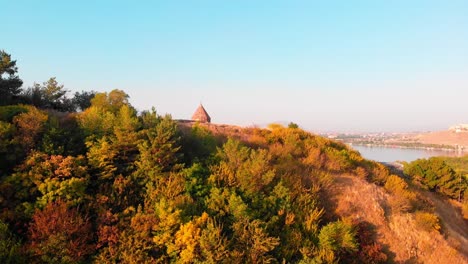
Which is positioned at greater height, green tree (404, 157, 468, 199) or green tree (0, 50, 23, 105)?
green tree (0, 50, 23, 105)

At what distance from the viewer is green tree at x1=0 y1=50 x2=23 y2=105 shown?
60.0 feet

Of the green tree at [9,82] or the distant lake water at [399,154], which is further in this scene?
the distant lake water at [399,154]

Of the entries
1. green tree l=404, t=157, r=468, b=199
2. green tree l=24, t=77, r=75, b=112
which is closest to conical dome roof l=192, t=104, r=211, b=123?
green tree l=24, t=77, r=75, b=112

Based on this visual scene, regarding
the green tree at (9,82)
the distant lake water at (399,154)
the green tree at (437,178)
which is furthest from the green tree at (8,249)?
the distant lake water at (399,154)

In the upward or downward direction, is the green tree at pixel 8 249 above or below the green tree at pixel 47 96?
below

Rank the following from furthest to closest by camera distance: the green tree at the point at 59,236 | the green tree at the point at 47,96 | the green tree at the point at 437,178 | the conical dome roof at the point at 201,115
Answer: the conical dome roof at the point at 201,115, the green tree at the point at 437,178, the green tree at the point at 47,96, the green tree at the point at 59,236

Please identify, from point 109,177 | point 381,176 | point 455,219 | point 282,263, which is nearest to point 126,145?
point 109,177

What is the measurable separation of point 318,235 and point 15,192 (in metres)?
10.9

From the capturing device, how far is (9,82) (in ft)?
61.8

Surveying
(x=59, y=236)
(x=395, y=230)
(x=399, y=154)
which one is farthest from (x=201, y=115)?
(x=399, y=154)

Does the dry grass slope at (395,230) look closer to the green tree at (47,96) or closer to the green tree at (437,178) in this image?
the green tree at (437,178)

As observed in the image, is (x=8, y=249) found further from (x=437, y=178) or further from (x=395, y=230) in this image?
(x=437, y=178)

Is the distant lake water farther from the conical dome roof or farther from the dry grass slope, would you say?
the dry grass slope

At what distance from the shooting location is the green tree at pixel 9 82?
18.3 metres
